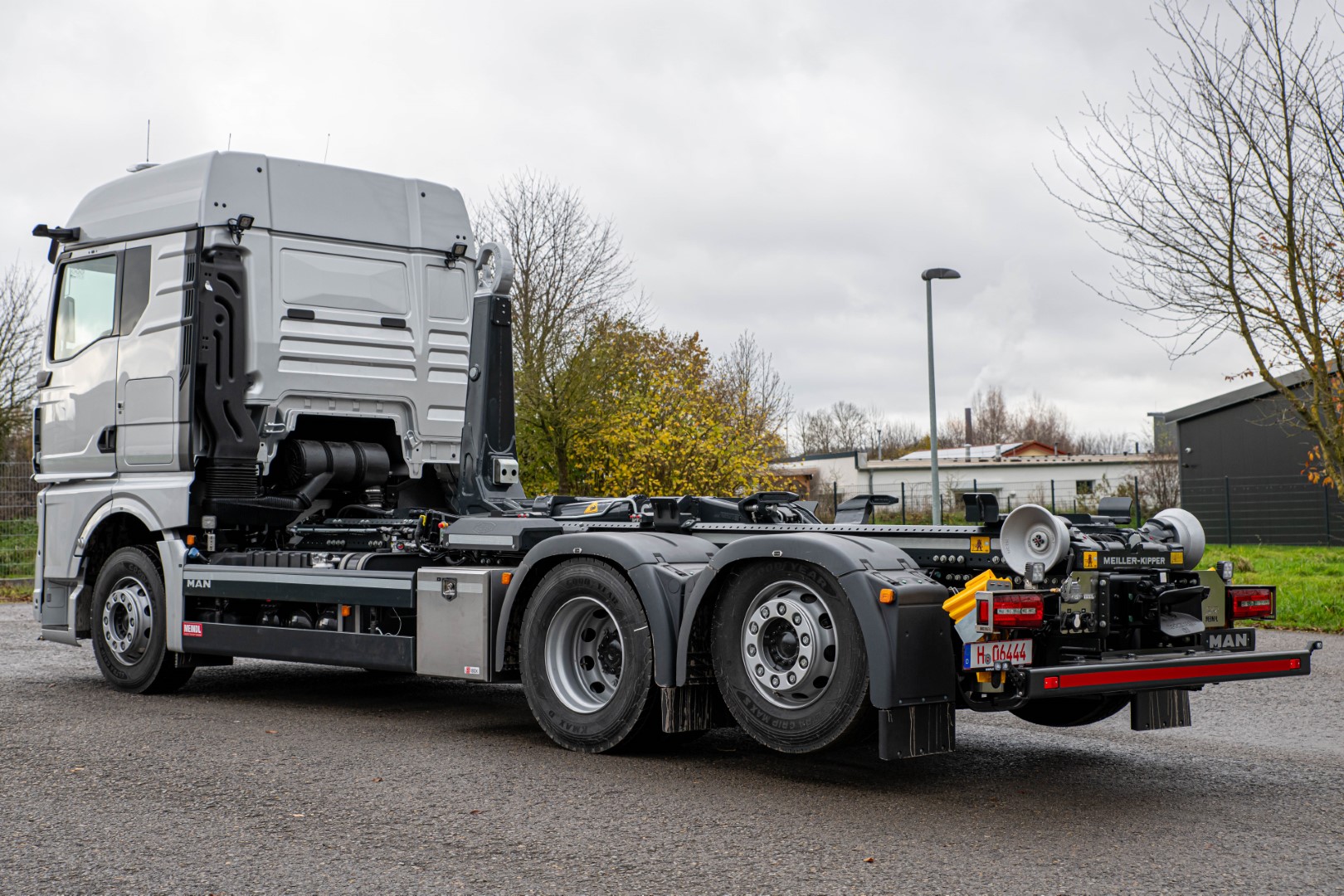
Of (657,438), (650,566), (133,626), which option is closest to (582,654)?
(650,566)

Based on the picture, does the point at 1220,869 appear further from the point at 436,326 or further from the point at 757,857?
the point at 436,326

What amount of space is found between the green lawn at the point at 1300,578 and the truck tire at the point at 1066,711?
7.76m

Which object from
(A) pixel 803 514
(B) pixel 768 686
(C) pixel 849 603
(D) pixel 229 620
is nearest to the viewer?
(C) pixel 849 603

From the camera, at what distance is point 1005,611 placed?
565cm

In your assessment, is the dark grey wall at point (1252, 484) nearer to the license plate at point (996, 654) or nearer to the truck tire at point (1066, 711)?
the truck tire at point (1066, 711)

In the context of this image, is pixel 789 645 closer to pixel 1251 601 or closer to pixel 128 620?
pixel 1251 601

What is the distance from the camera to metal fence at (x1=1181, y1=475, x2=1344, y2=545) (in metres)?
32.2

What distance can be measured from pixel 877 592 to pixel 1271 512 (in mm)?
31099

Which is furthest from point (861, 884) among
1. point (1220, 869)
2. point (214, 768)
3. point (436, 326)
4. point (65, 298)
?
point (65, 298)

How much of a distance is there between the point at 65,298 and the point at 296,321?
82.7 inches

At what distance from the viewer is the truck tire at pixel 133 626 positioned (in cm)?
955

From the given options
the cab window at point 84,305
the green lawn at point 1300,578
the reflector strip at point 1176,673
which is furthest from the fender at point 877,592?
the green lawn at point 1300,578

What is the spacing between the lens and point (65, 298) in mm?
10266

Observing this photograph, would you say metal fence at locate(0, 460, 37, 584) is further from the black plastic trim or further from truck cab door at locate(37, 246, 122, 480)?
the black plastic trim
